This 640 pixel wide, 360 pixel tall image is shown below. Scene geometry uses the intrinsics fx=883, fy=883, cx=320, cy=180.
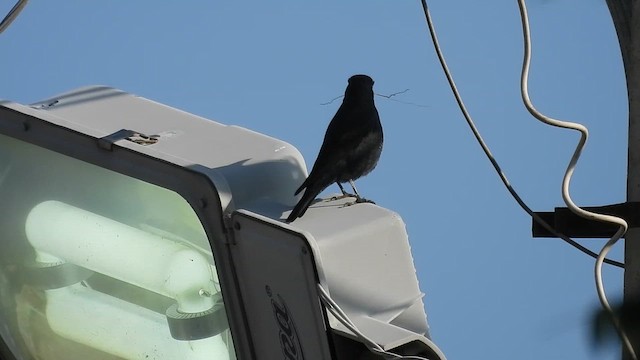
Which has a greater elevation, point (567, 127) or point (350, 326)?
point (567, 127)

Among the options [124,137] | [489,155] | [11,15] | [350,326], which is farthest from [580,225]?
[11,15]

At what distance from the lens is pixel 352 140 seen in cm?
205

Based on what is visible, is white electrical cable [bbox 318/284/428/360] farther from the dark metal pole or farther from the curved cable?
the curved cable

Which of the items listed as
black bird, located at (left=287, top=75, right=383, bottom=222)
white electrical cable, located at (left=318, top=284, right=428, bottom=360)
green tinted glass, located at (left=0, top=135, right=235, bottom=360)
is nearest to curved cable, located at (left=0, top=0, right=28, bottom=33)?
green tinted glass, located at (left=0, top=135, right=235, bottom=360)

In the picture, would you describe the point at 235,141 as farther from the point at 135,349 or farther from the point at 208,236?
the point at 135,349

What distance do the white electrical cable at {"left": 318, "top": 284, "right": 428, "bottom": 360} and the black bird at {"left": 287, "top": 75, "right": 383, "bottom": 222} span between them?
28.2 inches

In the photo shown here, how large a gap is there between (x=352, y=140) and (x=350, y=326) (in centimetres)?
107

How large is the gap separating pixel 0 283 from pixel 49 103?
1.11 feet

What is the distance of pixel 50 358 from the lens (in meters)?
1.52

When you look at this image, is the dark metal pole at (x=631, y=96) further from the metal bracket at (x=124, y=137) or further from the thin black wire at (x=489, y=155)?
the metal bracket at (x=124, y=137)

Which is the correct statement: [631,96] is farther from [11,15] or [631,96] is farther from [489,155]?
[11,15]

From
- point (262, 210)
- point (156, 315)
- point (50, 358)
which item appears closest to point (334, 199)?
point (262, 210)

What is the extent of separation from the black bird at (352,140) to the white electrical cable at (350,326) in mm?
715

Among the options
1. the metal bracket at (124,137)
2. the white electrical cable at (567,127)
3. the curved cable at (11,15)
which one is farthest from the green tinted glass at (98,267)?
the white electrical cable at (567,127)
